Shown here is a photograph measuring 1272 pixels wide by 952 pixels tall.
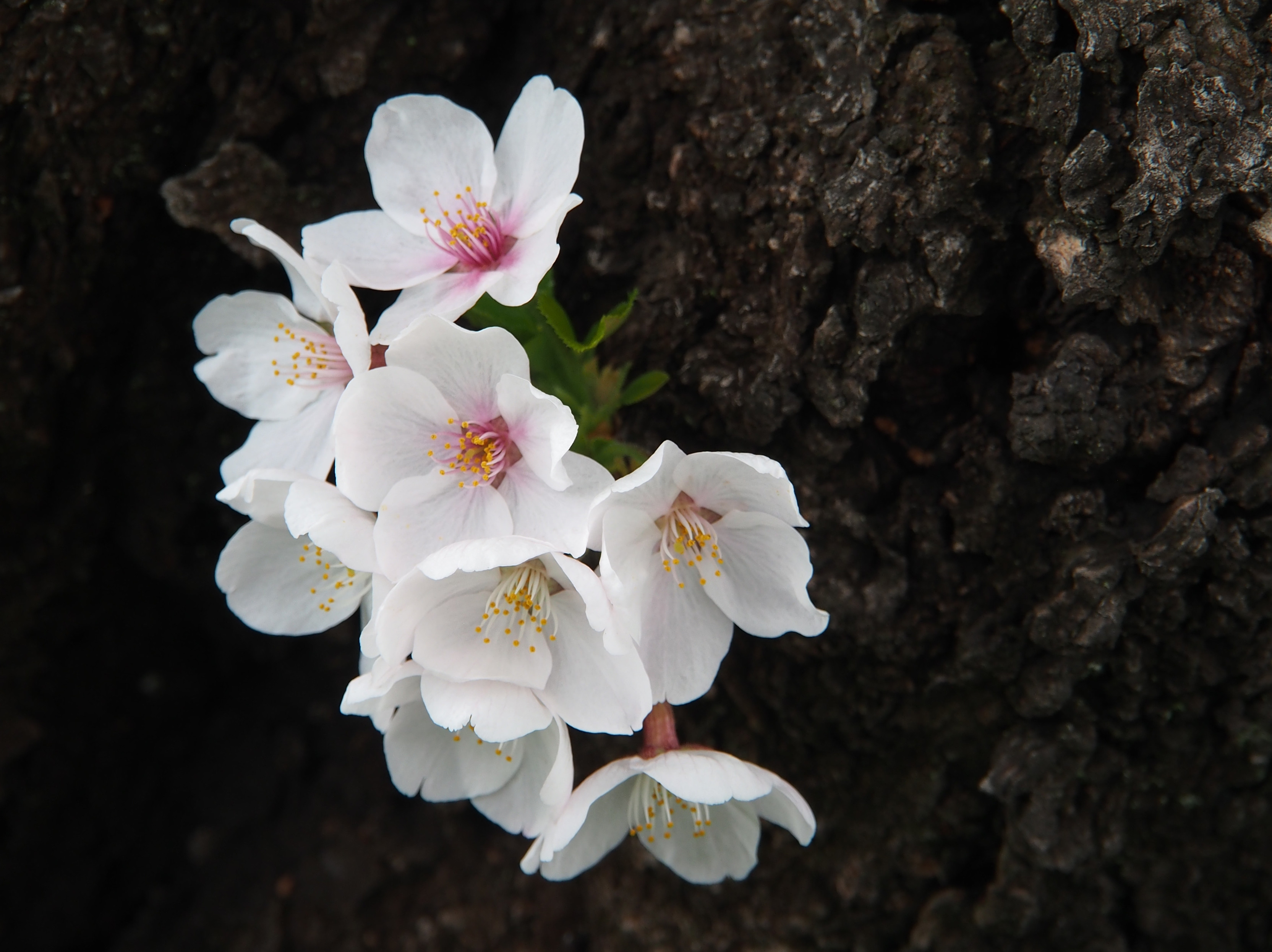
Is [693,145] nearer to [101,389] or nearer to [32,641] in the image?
[101,389]

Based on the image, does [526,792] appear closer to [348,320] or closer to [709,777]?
[709,777]

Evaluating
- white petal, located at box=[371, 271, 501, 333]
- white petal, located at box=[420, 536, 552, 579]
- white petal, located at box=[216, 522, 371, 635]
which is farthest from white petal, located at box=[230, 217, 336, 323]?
white petal, located at box=[420, 536, 552, 579]

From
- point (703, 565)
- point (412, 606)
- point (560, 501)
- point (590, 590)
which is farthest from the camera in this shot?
point (703, 565)

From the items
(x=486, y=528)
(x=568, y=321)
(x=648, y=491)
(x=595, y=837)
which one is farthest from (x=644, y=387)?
(x=595, y=837)

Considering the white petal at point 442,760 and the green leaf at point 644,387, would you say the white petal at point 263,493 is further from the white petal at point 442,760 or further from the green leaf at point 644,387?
the green leaf at point 644,387

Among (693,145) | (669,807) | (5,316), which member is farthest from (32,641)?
(693,145)

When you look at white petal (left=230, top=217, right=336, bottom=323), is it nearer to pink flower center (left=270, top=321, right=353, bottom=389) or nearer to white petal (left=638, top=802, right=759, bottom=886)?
pink flower center (left=270, top=321, right=353, bottom=389)

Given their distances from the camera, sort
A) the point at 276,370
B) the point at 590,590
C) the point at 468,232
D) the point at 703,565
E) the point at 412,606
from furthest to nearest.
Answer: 1. the point at 276,370
2. the point at 468,232
3. the point at 703,565
4. the point at 412,606
5. the point at 590,590

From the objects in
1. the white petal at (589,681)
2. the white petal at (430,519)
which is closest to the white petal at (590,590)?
the white petal at (589,681)
